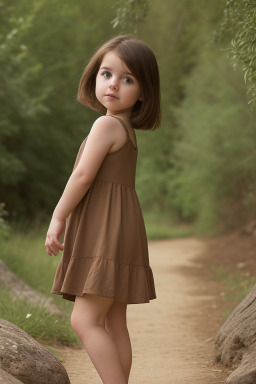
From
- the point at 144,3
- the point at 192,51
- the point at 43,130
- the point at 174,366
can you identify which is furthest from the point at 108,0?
the point at 174,366

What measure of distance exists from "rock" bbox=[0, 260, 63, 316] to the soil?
0.75 m

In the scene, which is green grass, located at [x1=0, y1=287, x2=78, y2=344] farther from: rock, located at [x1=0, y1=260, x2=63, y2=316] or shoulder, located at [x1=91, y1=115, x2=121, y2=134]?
shoulder, located at [x1=91, y1=115, x2=121, y2=134]

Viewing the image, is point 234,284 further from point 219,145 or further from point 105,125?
point 219,145

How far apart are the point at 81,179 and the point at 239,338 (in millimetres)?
2006

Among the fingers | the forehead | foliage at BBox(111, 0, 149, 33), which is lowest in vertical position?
the fingers

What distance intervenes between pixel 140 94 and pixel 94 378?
2.10m

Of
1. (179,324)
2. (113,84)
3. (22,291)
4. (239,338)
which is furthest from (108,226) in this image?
(179,324)

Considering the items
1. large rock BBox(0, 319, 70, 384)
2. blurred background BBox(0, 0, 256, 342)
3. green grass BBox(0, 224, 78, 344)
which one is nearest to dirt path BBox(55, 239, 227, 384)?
green grass BBox(0, 224, 78, 344)

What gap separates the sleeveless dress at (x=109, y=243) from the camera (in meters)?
3.24

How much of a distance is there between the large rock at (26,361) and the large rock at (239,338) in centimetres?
130

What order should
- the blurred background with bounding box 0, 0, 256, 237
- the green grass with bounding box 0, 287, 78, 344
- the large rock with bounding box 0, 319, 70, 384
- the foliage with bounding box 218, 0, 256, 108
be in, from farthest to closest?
the blurred background with bounding box 0, 0, 256, 237 < the green grass with bounding box 0, 287, 78, 344 < the foliage with bounding box 218, 0, 256, 108 < the large rock with bounding box 0, 319, 70, 384

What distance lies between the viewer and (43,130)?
23.2 metres

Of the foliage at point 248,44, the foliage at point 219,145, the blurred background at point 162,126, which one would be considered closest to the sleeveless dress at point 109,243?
the foliage at point 248,44

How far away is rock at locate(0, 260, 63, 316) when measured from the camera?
625 centimetres
